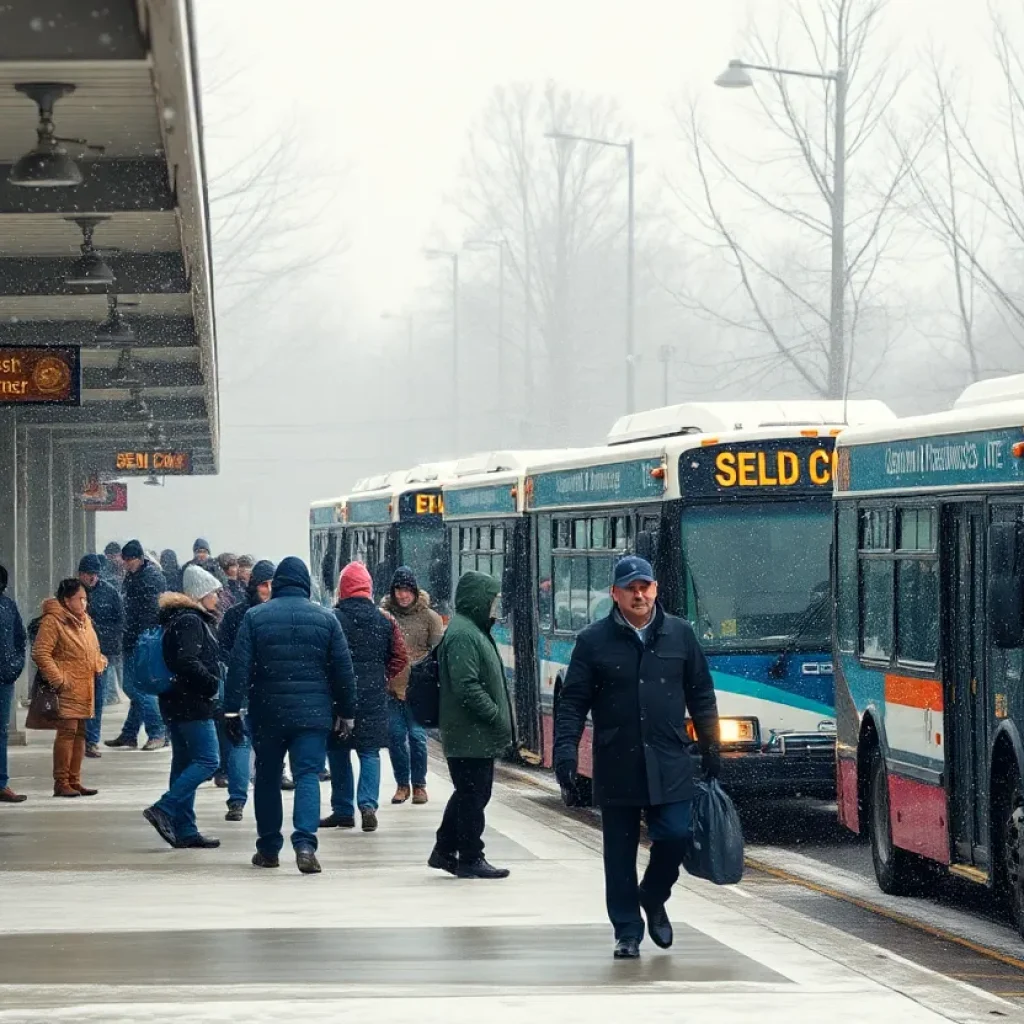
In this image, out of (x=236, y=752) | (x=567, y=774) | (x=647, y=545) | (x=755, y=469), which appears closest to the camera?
(x=567, y=774)

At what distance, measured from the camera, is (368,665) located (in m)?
15.0

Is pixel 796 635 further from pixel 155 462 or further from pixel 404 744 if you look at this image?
pixel 155 462

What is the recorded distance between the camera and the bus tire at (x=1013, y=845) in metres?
10.9

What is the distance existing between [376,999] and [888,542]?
17.9 ft

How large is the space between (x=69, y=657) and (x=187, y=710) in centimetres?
372

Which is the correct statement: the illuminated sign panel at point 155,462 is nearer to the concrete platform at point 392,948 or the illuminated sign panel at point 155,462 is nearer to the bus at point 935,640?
the concrete platform at point 392,948

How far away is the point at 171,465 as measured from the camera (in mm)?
40250

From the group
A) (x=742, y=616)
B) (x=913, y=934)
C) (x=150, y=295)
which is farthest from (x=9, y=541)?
(x=913, y=934)

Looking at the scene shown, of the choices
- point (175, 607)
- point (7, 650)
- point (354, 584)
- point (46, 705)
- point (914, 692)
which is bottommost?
point (46, 705)

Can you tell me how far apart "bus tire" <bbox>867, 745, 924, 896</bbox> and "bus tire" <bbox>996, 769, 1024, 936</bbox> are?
151 centimetres

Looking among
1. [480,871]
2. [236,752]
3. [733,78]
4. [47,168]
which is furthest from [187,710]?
[733,78]

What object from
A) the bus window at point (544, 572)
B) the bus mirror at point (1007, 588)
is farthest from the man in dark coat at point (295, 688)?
the bus window at point (544, 572)

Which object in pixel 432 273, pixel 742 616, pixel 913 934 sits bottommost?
pixel 913 934

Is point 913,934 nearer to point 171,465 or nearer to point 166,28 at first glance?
point 166,28
